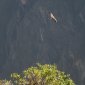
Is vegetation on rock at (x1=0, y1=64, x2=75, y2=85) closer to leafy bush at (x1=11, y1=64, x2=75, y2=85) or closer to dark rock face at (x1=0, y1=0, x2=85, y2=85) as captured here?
leafy bush at (x1=11, y1=64, x2=75, y2=85)

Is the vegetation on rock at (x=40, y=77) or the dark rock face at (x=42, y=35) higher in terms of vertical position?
the dark rock face at (x=42, y=35)

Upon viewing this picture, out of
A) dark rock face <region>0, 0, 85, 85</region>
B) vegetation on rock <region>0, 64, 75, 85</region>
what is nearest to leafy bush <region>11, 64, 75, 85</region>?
vegetation on rock <region>0, 64, 75, 85</region>

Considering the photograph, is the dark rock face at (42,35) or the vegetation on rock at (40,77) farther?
the dark rock face at (42,35)

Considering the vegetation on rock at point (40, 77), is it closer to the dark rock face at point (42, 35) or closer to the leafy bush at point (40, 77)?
the leafy bush at point (40, 77)

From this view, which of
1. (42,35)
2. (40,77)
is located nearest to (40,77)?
(40,77)

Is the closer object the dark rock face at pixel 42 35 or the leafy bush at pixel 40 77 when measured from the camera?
the leafy bush at pixel 40 77

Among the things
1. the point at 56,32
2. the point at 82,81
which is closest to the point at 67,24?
the point at 56,32

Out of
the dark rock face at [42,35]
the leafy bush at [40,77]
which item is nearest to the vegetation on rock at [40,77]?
the leafy bush at [40,77]

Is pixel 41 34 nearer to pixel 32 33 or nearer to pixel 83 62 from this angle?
pixel 32 33
